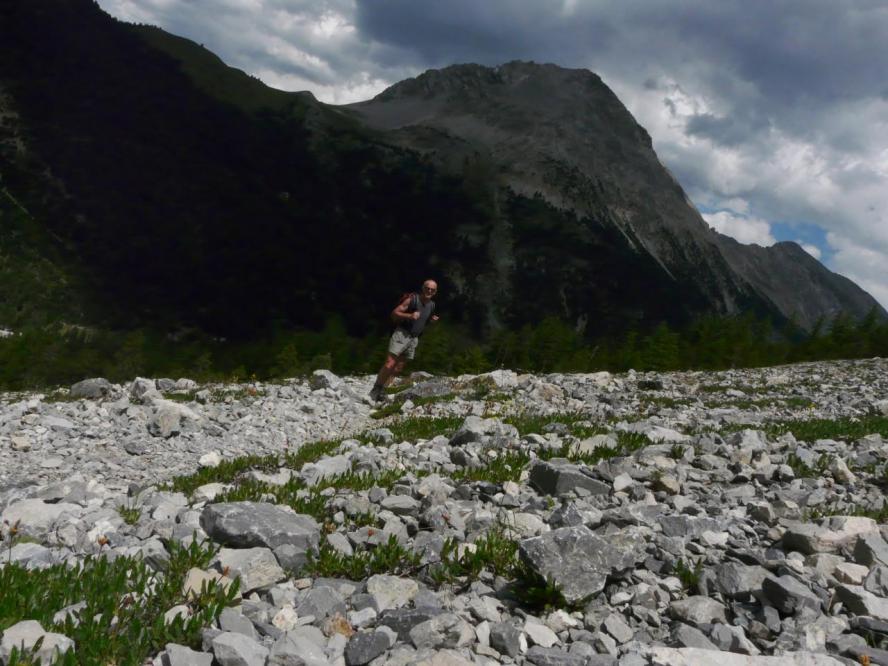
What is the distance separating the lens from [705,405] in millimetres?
18219

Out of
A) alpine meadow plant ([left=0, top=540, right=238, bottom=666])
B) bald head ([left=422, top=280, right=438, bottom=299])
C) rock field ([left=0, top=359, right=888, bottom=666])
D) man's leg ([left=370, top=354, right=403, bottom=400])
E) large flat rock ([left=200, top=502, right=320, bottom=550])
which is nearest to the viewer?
alpine meadow plant ([left=0, top=540, right=238, bottom=666])

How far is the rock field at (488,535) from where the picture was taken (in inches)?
145

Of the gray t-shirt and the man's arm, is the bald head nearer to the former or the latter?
the gray t-shirt

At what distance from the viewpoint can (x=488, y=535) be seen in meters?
5.20

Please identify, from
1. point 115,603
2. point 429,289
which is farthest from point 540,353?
point 115,603

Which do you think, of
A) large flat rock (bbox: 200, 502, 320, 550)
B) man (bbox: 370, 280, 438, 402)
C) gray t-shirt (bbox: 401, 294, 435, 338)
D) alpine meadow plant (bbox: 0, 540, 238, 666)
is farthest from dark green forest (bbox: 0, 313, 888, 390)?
alpine meadow plant (bbox: 0, 540, 238, 666)

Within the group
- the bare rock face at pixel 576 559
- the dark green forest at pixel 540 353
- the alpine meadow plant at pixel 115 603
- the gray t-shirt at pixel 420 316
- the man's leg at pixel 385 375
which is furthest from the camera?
the dark green forest at pixel 540 353

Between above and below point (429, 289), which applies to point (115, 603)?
below

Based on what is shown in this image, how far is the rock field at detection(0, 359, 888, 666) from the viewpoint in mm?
3682

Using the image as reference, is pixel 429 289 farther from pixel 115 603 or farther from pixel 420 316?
pixel 115 603

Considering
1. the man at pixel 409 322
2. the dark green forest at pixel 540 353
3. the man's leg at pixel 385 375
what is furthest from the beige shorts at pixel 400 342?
the dark green forest at pixel 540 353

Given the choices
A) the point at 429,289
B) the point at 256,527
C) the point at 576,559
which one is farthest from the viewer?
the point at 429,289

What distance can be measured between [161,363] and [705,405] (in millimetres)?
124750

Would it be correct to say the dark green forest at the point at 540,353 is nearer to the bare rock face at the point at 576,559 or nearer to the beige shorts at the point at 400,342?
the beige shorts at the point at 400,342
